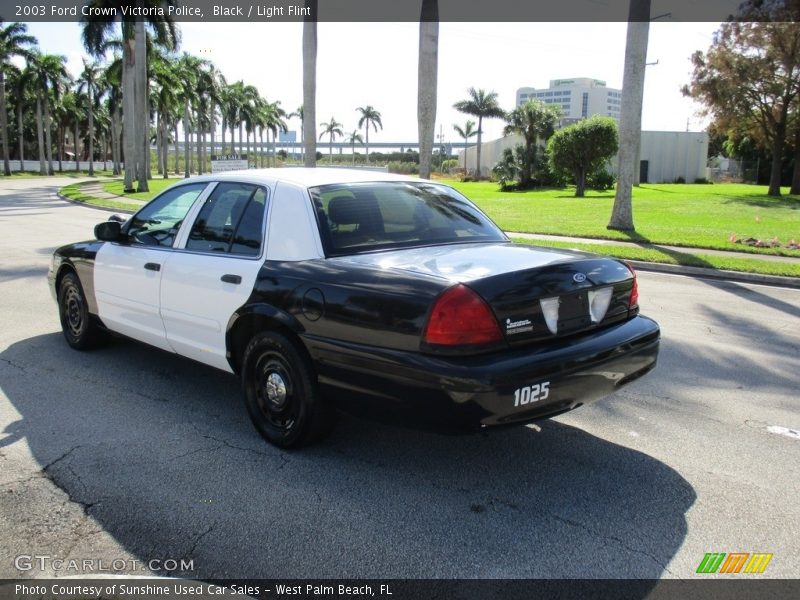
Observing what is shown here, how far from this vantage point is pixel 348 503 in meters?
3.43

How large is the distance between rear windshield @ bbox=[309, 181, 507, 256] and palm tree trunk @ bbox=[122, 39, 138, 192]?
34621mm

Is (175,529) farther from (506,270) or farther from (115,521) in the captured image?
(506,270)

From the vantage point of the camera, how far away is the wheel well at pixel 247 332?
153 inches

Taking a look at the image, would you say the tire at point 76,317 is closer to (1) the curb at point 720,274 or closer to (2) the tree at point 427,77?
(1) the curb at point 720,274

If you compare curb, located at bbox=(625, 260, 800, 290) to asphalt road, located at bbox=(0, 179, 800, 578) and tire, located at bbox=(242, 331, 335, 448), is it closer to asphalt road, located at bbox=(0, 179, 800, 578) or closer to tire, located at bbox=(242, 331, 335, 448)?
asphalt road, located at bbox=(0, 179, 800, 578)

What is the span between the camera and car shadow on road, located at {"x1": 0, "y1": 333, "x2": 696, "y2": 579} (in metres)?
2.96

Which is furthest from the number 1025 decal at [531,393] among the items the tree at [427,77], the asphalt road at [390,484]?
the tree at [427,77]

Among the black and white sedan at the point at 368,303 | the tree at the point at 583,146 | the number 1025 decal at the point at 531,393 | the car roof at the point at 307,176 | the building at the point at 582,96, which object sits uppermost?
the building at the point at 582,96

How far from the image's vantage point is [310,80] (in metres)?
20.8

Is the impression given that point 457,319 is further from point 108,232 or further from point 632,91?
point 632,91

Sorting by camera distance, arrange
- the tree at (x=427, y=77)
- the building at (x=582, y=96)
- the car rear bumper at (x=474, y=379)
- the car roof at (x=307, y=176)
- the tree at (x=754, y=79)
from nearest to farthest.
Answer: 1. the car rear bumper at (x=474, y=379)
2. the car roof at (x=307, y=176)
3. the tree at (x=427, y=77)
4. the tree at (x=754, y=79)
5. the building at (x=582, y=96)

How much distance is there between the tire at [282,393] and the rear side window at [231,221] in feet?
2.14

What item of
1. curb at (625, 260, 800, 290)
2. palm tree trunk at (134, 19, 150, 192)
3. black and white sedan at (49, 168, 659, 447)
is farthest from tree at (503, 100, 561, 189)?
black and white sedan at (49, 168, 659, 447)

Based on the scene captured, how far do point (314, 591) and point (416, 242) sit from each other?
2.22m
